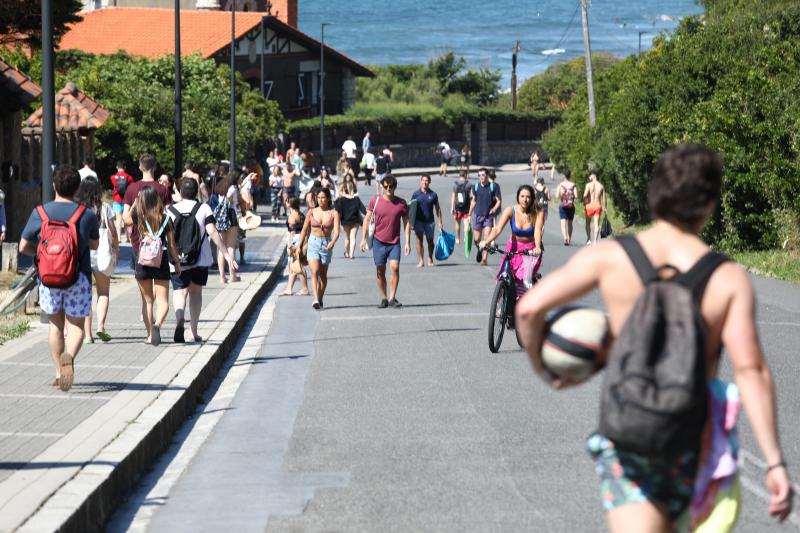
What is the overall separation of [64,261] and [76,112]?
19.0 meters

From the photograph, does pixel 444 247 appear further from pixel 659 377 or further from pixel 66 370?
pixel 659 377

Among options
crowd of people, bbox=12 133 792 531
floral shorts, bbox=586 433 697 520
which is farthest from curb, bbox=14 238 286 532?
floral shorts, bbox=586 433 697 520

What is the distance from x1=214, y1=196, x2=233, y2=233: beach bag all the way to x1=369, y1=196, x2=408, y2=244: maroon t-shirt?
364 cm

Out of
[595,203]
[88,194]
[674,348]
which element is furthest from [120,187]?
[674,348]

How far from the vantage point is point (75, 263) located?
34.9 feet

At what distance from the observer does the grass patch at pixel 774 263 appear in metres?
23.6

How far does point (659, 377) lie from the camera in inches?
160

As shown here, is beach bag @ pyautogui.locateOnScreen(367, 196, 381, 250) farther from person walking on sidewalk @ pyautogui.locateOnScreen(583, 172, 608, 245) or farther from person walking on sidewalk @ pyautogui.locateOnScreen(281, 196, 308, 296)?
person walking on sidewalk @ pyautogui.locateOnScreen(583, 172, 608, 245)

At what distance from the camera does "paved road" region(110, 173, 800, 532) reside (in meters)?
7.62

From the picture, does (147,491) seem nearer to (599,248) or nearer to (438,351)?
(599,248)

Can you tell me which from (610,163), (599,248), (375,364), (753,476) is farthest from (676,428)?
(610,163)

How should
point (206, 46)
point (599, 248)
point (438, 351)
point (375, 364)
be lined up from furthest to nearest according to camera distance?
1. point (206, 46)
2. point (438, 351)
3. point (375, 364)
4. point (599, 248)

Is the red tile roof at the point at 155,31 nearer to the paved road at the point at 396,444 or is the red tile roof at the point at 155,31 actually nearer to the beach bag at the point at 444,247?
the beach bag at the point at 444,247

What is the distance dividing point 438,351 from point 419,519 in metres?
7.05
